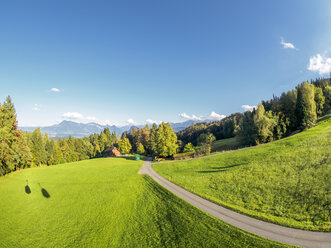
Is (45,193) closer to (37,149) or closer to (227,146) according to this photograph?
(37,149)

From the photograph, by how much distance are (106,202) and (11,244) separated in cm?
789

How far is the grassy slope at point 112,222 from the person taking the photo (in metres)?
9.80

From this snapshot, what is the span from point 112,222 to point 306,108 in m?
61.6

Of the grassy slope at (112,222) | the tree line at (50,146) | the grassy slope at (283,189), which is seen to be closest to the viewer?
the grassy slope at (112,222)

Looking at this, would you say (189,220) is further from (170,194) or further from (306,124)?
(306,124)

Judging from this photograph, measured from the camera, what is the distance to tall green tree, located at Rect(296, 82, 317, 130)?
4288 centimetres

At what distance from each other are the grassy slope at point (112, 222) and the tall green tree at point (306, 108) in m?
52.7

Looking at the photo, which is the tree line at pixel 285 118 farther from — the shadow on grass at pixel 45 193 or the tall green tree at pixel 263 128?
the shadow on grass at pixel 45 193

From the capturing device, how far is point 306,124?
1688 inches

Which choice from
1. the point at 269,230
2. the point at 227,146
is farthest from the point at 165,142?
the point at 269,230

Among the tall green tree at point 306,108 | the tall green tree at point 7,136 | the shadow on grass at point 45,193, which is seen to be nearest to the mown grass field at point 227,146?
the tall green tree at point 306,108

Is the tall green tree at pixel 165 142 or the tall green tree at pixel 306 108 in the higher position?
the tall green tree at pixel 306 108

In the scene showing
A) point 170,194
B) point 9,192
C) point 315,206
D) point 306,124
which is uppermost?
point 306,124

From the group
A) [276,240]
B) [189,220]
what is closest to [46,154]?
[189,220]
